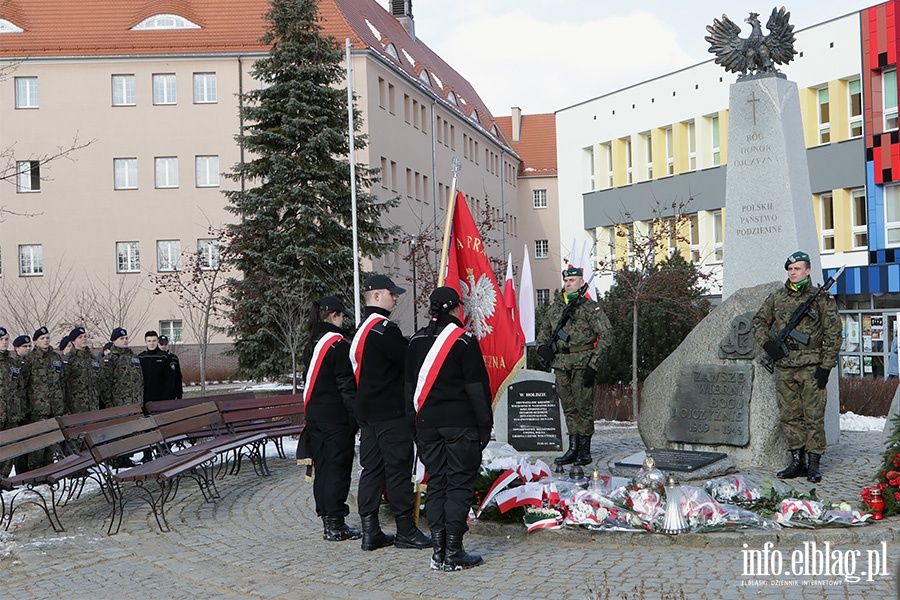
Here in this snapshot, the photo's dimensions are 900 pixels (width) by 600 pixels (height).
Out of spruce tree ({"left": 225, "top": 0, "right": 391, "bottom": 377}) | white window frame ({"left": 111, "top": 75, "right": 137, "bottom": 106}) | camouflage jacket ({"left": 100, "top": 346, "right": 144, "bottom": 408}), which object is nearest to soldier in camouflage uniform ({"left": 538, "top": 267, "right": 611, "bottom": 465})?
camouflage jacket ({"left": 100, "top": 346, "right": 144, "bottom": 408})

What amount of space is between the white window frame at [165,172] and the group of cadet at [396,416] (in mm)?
35580

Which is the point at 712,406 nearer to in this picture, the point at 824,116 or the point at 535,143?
the point at 824,116

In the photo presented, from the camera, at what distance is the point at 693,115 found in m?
33.5

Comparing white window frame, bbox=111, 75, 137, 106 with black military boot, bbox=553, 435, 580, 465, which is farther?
white window frame, bbox=111, 75, 137, 106

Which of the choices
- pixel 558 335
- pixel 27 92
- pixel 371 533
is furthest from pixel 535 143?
pixel 371 533

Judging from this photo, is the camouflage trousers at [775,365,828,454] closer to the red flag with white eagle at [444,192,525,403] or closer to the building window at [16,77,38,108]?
the red flag with white eagle at [444,192,525,403]

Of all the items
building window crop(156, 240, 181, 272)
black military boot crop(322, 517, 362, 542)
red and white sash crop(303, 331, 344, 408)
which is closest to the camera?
black military boot crop(322, 517, 362, 542)

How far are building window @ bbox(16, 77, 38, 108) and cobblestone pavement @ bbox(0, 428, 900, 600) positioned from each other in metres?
37.0

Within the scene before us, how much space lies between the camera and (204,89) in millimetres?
42188

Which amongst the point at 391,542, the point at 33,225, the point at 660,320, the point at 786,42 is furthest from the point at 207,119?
the point at 391,542

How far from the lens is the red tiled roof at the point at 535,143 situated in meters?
71.7

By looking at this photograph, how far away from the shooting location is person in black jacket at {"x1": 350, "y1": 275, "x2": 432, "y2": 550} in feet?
24.9

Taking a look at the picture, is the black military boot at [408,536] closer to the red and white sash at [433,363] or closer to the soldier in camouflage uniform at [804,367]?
the red and white sash at [433,363]

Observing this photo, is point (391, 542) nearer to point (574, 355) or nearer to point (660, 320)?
point (574, 355)
